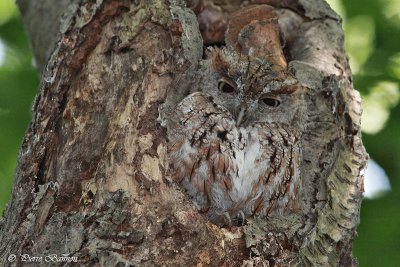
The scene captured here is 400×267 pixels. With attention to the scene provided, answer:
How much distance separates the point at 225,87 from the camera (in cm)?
367

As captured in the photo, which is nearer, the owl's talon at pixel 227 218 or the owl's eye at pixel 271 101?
the owl's talon at pixel 227 218

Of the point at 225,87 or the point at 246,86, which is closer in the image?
the point at 246,86

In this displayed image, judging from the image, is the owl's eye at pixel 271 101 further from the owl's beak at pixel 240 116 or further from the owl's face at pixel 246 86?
the owl's beak at pixel 240 116

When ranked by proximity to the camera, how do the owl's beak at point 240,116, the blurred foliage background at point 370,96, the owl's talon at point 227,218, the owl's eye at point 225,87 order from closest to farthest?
the owl's talon at point 227,218
the owl's beak at point 240,116
the owl's eye at point 225,87
the blurred foliage background at point 370,96

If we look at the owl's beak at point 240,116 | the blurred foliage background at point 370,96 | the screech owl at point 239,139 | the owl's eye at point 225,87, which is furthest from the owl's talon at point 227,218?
the blurred foliage background at point 370,96

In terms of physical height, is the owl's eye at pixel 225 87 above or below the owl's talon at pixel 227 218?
above

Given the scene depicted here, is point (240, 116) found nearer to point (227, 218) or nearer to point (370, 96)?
point (227, 218)

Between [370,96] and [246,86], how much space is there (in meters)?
1.29

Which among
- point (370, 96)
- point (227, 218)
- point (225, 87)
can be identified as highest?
point (225, 87)

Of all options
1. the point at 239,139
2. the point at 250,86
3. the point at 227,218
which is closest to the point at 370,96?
the point at 250,86

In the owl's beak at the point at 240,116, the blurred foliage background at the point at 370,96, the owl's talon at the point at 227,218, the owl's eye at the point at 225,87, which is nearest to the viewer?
the owl's talon at the point at 227,218

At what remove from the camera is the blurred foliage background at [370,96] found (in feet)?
13.6

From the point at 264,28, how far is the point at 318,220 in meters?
1.40

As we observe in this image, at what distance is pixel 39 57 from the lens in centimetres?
449
